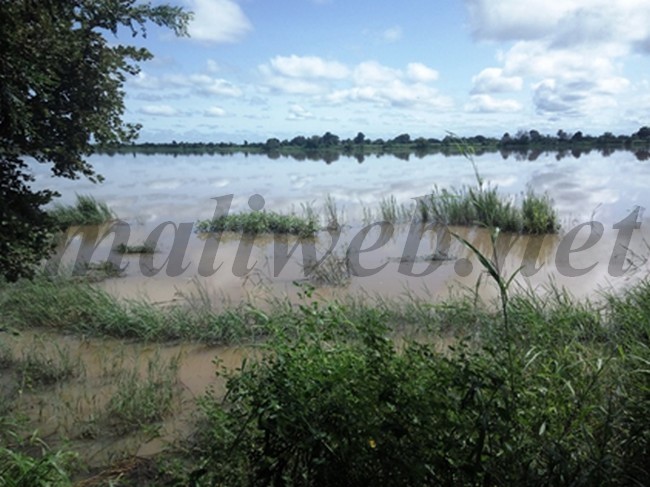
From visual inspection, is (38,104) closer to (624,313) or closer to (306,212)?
(624,313)

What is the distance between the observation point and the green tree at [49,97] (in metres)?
2.50

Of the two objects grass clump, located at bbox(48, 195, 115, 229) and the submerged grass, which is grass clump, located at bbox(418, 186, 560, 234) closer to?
the submerged grass

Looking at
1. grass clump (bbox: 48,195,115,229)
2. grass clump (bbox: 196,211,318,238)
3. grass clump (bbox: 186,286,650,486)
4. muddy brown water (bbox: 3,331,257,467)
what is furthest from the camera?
grass clump (bbox: 48,195,115,229)

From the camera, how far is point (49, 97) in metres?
2.82

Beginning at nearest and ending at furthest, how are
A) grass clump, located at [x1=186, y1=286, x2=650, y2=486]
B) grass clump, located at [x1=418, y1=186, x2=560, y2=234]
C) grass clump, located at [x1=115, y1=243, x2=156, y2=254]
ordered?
grass clump, located at [x1=186, y1=286, x2=650, y2=486], grass clump, located at [x1=115, y1=243, x2=156, y2=254], grass clump, located at [x1=418, y1=186, x2=560, y2=234]

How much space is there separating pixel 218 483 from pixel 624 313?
3.83 metres

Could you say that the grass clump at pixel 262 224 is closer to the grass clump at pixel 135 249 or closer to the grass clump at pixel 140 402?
the grass clump at pixel 135 249

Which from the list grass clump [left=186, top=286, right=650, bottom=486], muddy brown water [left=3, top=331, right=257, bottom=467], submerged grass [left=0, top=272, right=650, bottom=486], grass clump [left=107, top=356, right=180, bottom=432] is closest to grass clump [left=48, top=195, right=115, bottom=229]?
muddy brown water [left=3, top=331, right=257, bottom=467]

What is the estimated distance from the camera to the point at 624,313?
4414 millimetres

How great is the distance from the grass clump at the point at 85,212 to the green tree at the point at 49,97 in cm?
1133

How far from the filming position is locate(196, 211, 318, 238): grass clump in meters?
11.9

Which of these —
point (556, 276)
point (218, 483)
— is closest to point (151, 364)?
point (218, 483)

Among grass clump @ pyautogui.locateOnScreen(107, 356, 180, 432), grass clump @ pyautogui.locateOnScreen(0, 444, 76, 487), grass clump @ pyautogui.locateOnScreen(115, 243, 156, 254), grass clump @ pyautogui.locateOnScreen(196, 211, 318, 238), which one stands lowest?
grass clump @ pyautogui.locateOnScreen(115, 243, 156, 254)

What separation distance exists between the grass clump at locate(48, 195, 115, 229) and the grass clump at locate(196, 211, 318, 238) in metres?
3.02
